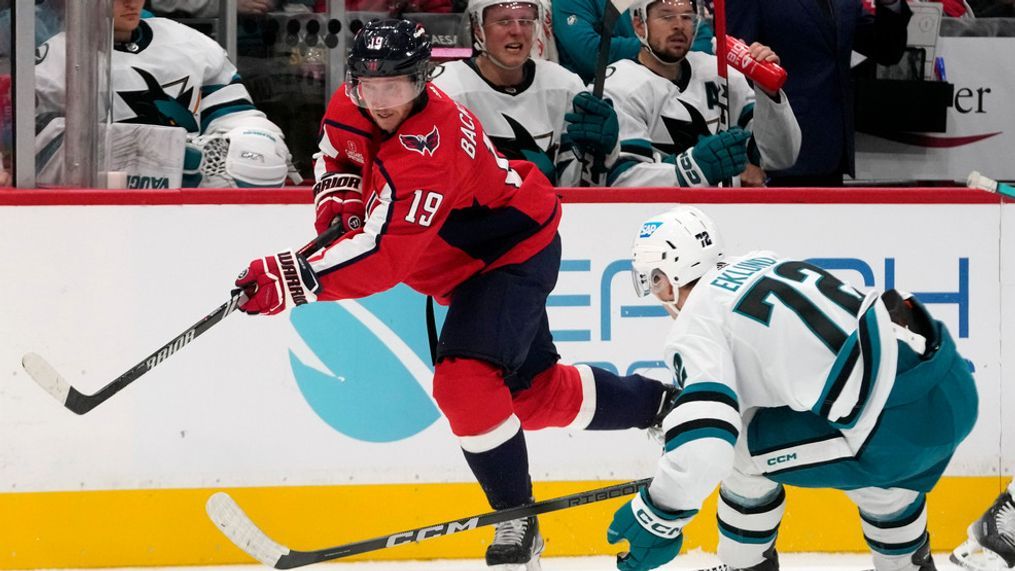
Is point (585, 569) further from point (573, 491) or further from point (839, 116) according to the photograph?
point (839, 116)

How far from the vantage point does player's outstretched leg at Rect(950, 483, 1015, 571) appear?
2859mm

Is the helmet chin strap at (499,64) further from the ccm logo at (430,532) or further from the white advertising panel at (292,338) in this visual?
the ccm logo at (430,532)

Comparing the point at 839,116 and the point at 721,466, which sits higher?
the point at 839,116

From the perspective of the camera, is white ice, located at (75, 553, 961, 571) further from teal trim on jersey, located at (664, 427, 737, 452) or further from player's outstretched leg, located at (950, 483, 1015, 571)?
teal trim on jersey, located at (664, 427, 737, 452)

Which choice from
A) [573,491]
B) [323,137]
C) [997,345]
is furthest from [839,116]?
[323,137]

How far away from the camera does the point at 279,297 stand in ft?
9.32

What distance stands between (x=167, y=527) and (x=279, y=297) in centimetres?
92

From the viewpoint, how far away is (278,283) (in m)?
2.83

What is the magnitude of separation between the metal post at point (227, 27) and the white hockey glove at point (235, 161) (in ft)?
2.29

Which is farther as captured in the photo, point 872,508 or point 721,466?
point 872,508

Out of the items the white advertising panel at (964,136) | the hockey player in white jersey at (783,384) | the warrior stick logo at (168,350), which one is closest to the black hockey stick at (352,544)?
the warrior stick logo at (168,350)

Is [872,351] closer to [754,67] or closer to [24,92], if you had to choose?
[754,67]

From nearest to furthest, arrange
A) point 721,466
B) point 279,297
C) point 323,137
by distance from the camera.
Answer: point 721,466, point 279,297, point 323,137

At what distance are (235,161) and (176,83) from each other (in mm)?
349
